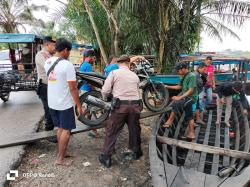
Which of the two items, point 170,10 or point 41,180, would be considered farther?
point 170,10

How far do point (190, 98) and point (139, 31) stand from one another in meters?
4.76

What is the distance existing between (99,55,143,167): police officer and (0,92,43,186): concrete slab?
1394mm

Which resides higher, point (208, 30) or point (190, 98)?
point (208, 30)

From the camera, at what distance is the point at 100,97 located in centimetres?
470

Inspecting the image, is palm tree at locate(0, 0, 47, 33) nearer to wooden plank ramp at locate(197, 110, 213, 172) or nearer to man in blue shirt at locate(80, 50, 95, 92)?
man in blue shirt at locate(80, 50, 95, 92)

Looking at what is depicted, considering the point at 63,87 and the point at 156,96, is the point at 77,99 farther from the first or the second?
the point at 156,96

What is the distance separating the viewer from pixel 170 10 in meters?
8.29

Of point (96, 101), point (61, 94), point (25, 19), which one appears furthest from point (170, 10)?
point (25, 19)

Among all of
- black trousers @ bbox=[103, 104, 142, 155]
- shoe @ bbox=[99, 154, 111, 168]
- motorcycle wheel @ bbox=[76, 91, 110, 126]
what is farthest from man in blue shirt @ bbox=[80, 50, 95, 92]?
shoe @ bbox=[99, 154, 111, 168]

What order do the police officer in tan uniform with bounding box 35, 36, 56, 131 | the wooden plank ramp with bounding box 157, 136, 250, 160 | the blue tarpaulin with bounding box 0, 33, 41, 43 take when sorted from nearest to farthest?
1. the wooden plank ramp with bounding box 157, 136, 250, 160
2. the police officer in tan uniform with bounding box 35, 36, 56, 131
3. the blue tarpaulin with bounding box 0, 33, 41, 43

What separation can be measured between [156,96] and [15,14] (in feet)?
67.1

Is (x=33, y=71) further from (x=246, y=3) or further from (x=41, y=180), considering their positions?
(x=246, y=3)

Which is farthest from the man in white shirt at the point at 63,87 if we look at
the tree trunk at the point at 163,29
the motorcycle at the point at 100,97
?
the tree trunk at the point at 163,29

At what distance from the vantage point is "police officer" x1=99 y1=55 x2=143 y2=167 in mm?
3834
